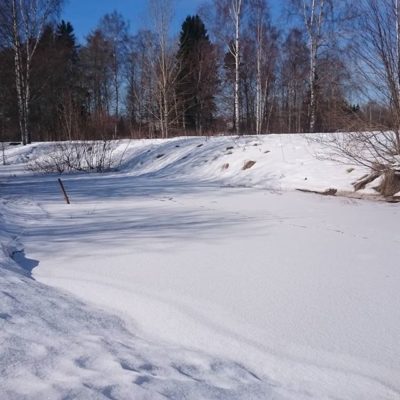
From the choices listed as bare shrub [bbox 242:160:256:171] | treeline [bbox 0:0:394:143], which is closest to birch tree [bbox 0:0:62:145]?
treeline [bbox 0:0:394:143]

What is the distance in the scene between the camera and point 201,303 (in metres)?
2.70

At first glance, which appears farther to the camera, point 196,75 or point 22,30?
point 196,75

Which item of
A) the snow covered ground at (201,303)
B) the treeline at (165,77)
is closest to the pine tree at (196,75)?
the treeline at (165,77)

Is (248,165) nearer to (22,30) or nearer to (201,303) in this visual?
(201,303)

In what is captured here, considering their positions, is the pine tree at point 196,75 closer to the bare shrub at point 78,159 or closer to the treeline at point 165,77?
the treeline at point 165,77

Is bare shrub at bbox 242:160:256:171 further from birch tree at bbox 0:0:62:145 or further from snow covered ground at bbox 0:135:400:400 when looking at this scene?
birch tree at bbox 0:0:62:145

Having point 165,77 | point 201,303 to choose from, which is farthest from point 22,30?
point 201,303

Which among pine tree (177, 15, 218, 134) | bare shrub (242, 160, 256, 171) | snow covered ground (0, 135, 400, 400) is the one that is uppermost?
pine tree (177, 15, 218, 134)

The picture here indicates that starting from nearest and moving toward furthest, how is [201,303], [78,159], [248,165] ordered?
1. [201,303]
2. [248,165]
3. [78,159]

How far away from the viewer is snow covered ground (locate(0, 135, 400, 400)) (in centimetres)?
182

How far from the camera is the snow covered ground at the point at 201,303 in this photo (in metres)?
1.82

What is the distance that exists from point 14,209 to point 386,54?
6.49m

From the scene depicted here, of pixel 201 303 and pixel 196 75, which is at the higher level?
pixel 196 75

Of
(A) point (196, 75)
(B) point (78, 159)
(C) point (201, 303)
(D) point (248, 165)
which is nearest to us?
(C) point (201, 303)
